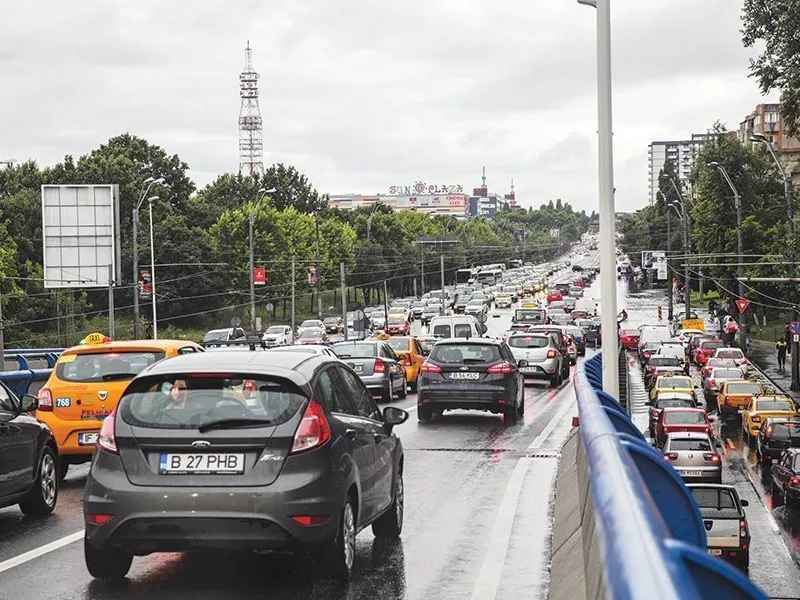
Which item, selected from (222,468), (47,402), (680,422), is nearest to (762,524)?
(680,422)

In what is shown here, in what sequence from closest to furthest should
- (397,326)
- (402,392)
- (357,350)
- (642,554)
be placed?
(642,554) < (357,350) < (402,392) < (397,326)

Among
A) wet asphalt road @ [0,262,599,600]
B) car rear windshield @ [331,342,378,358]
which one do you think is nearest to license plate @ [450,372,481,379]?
car rear windshield @ [331,342,378,358]

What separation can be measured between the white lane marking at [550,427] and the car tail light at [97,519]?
12160 millimetres

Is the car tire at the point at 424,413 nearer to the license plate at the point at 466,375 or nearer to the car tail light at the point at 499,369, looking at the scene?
the license plate at the point at 466,375

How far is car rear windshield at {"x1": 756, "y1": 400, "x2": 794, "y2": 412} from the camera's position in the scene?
38.0m

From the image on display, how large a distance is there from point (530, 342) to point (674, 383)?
6734mm

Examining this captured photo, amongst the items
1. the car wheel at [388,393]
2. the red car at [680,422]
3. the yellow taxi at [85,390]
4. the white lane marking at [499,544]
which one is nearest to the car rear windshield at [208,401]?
the white lane marking at [499,544]

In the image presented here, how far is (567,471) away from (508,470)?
4037 mm

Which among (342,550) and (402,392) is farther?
(402,392)

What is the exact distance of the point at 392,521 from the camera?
10.9 m

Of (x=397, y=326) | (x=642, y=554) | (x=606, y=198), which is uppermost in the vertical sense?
(x=606, y=198)

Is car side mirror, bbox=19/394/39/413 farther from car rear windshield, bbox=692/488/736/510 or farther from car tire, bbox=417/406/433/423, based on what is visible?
car tire, bbox=417/406/433/423

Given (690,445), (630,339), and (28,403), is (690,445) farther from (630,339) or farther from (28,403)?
(630,339)

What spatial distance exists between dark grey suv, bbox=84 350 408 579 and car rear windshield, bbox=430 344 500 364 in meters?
16.3
